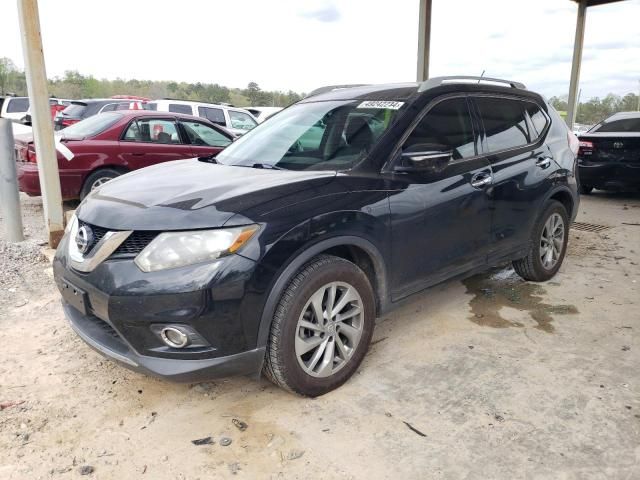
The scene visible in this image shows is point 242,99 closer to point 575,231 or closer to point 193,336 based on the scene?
point 575,231

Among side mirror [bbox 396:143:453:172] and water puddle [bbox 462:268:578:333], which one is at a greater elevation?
side mirror [bbox 396:143:453:172]

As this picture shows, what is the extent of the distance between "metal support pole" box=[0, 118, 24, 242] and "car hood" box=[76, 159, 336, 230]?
296 cm

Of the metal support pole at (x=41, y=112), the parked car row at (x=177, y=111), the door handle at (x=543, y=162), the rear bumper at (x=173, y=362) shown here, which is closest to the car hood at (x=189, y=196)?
the rear bumper at (x=173, y=362)

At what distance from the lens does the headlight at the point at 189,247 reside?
235 cm

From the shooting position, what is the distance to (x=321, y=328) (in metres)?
2.71

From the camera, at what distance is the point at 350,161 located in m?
3.06

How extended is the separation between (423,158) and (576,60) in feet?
41.0

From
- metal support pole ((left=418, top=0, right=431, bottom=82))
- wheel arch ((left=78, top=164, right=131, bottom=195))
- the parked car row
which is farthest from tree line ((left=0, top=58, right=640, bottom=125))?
wheel arch ((left=78, top=164, right=131, bottom=195))

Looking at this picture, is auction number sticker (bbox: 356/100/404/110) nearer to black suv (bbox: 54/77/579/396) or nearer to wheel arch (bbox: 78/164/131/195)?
black suv (bbox: 54/77/579/396)

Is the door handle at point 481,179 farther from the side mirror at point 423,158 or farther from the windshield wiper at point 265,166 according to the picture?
the windshield wiper at point 265,166

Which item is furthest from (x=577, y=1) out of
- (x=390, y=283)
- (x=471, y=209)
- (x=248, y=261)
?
(x=248, y=261)

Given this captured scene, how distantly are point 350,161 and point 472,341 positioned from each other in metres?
1.49

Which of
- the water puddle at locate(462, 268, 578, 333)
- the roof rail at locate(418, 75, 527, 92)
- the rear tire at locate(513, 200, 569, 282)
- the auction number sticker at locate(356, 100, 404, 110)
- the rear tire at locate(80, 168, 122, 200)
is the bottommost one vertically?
the water puddle at locate(462, 268, 578, 333)

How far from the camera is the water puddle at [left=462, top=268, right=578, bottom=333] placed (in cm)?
383
